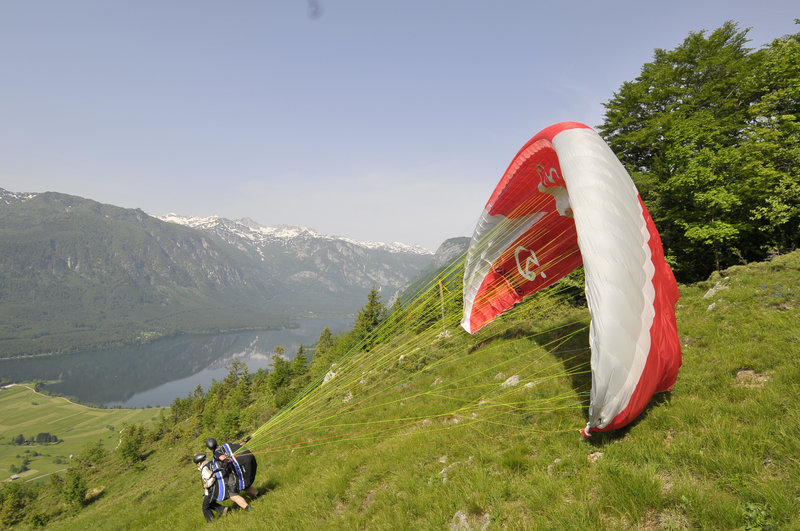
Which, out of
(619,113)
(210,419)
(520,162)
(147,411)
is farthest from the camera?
(147,411)

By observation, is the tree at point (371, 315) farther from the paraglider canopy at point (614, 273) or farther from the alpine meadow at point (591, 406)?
the paraglider canopy at point (614, 273)

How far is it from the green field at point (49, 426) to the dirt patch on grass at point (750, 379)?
153 meters

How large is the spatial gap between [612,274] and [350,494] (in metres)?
5.56

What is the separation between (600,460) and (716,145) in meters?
19.6

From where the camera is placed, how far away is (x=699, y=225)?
15.1m

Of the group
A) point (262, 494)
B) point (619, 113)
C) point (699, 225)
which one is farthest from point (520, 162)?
point (619, 113)

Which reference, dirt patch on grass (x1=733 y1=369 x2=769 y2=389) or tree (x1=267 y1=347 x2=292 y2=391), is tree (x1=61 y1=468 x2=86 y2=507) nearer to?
tree (x1=267 y1=347 x2=292 y2=391)

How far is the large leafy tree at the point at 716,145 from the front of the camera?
550 inches

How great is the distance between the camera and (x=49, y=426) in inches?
5620

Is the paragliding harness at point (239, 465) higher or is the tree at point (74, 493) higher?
the paragliding harness at point (239, 465)

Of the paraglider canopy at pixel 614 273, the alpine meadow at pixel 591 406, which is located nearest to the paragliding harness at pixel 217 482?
the alpine meadow at pixel 591 406

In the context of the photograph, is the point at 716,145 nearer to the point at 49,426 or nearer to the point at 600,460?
the point at 600,460

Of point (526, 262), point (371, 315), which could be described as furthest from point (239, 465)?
point (371, 315)

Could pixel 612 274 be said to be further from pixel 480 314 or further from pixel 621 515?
pixel 480 314
